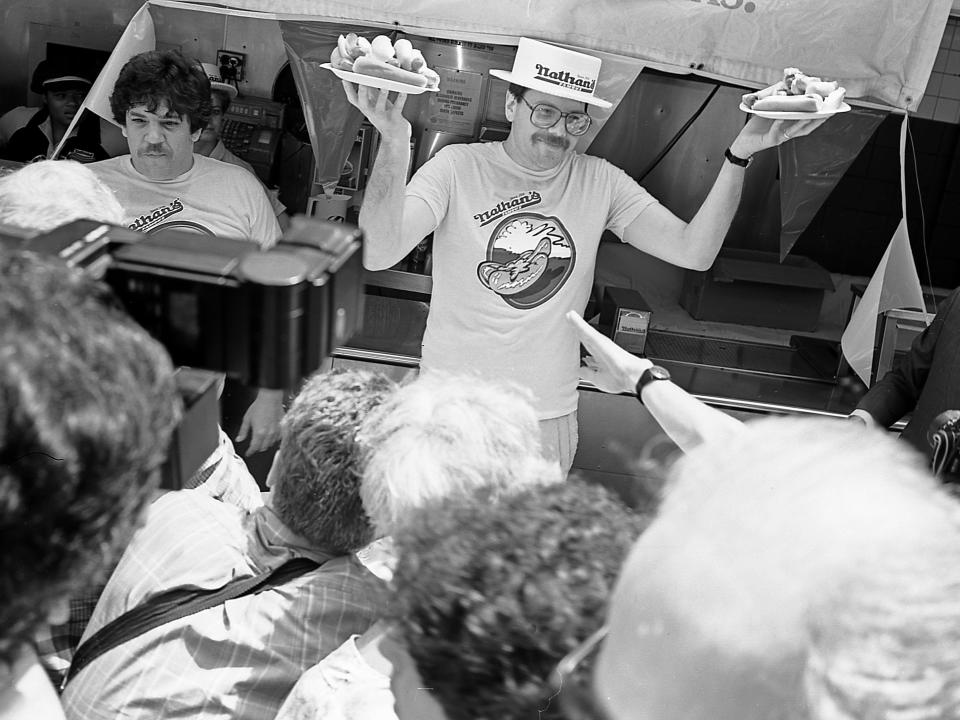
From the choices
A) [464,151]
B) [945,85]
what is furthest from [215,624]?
[945,85]

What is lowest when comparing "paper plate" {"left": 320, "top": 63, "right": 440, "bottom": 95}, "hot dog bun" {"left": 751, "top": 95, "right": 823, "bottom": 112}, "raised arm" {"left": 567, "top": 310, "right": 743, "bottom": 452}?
"raised arm" {"left": 567, "top": 310, "right": 743, "bottom": 452}

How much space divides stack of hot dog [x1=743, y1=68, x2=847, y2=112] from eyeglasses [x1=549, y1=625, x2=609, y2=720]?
5.54 ft

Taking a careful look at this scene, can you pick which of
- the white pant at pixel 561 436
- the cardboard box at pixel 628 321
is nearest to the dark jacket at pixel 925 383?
the white pant at pixel 561 436

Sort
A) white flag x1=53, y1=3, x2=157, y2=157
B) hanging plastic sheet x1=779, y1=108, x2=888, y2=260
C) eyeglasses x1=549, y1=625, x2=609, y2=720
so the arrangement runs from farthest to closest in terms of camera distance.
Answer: hanging plastic sheet x1=779, y1=108, x2=888, y2=260 < white flag x1=53, y1=3, x2=157, y2=157 < eyeglasses x1=549, y1=625, x2=609, y2=720

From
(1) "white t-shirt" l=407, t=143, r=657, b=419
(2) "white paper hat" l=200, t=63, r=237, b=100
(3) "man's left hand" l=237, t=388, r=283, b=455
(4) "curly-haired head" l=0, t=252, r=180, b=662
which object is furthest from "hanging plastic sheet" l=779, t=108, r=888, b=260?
(4) "curly-haired head" l=0, t=252, r=180, b=662

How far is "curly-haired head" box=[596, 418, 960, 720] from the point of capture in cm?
64

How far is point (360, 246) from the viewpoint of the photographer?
922 millimetres

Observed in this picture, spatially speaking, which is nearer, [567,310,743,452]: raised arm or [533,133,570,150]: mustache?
[567,310,743,452]: raised arm

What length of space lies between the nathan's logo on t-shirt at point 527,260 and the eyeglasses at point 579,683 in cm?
169

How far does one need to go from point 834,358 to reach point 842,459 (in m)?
3.21

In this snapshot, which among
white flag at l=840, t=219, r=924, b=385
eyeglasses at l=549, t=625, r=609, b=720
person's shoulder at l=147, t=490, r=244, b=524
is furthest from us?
white flag at l=840, t=219, r=924, b=385

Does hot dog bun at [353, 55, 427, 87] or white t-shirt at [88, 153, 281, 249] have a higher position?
hot dog bun at [353, 55, 427, 87]

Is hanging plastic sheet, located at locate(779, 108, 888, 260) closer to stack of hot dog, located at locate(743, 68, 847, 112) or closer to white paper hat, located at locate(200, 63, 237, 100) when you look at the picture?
stack of hot dog, located at locate(743, 68, 847, 112)

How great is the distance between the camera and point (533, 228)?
2.44m
